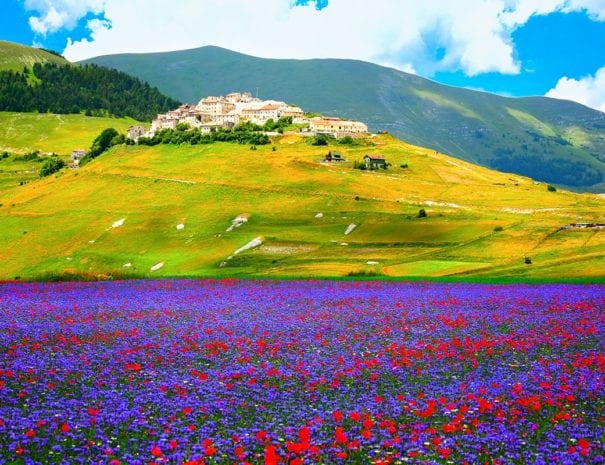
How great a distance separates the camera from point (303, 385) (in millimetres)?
23703

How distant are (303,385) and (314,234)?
11606 cm

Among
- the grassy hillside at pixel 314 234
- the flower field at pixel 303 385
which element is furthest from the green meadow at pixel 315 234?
the flower field at pixel 303 385

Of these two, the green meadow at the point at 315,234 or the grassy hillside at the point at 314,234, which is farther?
the grassy hillside at the point at 314,234

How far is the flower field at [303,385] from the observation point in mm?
17234

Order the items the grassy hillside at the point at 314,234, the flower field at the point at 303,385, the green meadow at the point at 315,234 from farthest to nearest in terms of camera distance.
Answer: the grassy hillside at the point at 314,234 < the green meadow at the point at 315,234 < the flower field at the point at 303,385

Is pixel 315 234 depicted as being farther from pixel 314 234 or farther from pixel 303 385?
pixel 303 385

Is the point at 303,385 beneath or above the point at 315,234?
beneath

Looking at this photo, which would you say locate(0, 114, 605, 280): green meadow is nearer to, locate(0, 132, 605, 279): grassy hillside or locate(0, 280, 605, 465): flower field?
locate(0, 132, 605, 279): grassy hillside

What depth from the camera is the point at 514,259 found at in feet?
312

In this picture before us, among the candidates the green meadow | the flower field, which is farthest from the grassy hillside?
the flower field

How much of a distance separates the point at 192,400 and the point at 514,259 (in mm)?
81462

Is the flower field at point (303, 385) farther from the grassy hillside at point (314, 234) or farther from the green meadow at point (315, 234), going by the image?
the grassy hillside at point (314, 234)

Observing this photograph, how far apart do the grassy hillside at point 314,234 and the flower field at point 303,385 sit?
45.1 metres

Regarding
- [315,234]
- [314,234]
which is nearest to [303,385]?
[315,234]
